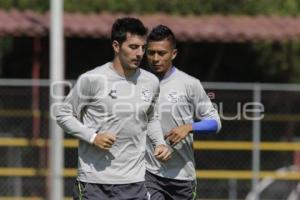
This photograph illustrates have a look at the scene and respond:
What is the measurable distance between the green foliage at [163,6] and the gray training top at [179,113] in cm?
564

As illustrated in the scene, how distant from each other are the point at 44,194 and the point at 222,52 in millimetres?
3324

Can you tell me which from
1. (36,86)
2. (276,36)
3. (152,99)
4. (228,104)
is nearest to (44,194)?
(36,86)

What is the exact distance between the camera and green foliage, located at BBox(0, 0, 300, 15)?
40.2 feet

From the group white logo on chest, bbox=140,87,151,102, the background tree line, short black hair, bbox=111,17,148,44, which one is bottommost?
white logo on chest, bbox=140,87,151,102

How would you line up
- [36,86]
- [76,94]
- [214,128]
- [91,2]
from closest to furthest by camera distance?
[76,94], [214,128], [36,86], [91,2]

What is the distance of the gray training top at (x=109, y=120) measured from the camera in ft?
18.8

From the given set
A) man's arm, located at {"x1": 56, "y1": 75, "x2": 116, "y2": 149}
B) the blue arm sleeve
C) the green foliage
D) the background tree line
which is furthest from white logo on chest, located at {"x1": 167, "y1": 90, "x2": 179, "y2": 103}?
the green foliage

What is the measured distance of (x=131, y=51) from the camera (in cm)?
577

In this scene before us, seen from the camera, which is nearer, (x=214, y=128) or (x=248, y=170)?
(x=214, y=128)

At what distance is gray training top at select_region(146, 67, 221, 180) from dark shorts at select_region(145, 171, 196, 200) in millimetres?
41

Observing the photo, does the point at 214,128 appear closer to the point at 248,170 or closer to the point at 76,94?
the point at 76,94

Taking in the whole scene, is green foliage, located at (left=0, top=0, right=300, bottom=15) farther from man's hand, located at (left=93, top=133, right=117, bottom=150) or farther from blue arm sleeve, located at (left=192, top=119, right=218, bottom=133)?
man's hand, located at (left=93, top=133, right=117, bottom=150)

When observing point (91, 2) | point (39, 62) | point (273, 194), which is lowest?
point (273, 194)

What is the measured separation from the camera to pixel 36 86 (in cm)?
1088
